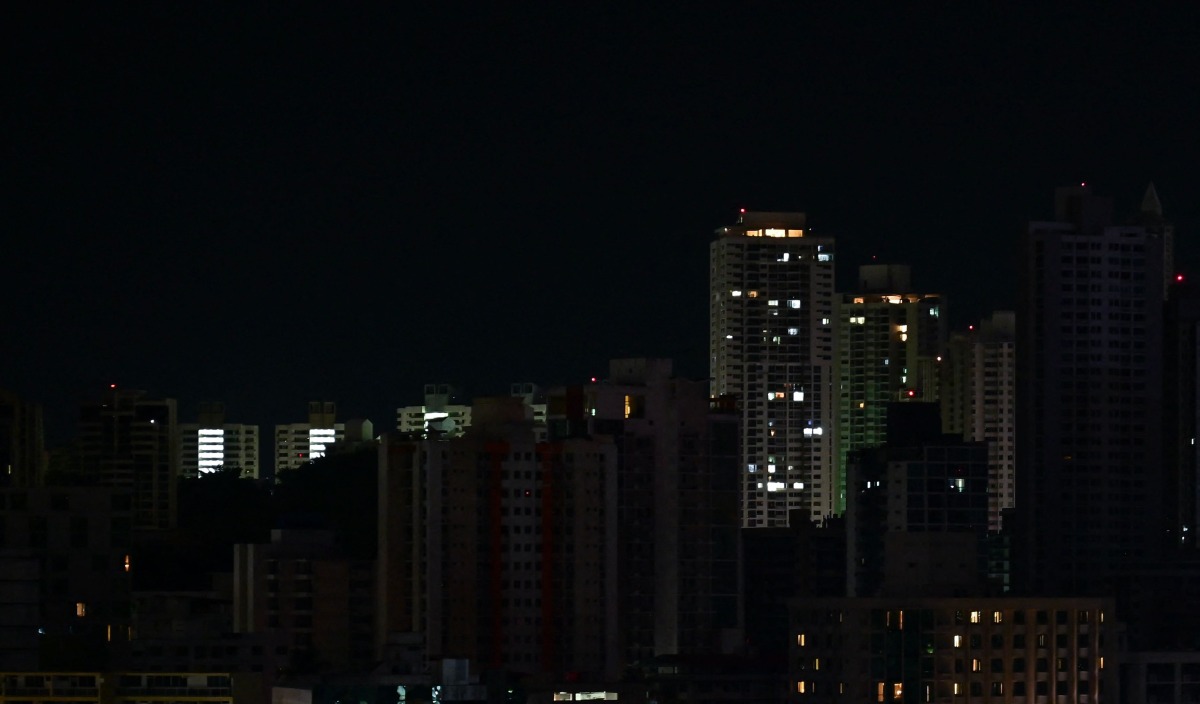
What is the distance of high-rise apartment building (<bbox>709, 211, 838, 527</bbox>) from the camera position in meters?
182

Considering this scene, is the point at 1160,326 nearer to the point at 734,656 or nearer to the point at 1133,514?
the point at 1133,514

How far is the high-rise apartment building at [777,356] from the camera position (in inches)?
7180

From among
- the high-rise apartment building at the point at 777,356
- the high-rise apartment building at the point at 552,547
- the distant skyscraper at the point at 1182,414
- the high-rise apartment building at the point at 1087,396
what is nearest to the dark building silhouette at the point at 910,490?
the high-rise apartment building at the point at 1087,396

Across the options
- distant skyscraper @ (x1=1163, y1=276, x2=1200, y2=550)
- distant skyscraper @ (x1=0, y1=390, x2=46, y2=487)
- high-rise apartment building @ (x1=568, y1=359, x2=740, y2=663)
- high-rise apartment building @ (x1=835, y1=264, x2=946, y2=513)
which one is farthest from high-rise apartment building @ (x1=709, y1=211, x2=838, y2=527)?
distant skyscraper @ (x1=0, y1=390, x2=46, y2=487)

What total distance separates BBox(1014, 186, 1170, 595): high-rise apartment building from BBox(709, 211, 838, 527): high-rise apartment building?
28.1 metres

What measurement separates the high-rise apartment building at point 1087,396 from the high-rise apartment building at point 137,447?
3953 cm

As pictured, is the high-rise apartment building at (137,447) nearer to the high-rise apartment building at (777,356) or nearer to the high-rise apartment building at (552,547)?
the high-rise apartment building at (777,356)

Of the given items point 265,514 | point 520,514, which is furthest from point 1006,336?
point 520,514

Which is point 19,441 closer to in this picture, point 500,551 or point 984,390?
point 500,551

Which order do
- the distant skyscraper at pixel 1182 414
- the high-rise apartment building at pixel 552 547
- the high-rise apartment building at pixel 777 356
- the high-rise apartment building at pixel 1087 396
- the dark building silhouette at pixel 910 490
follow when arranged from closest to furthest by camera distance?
the high-rise apartment building at pixel 552 547, the dark building silhouette at pixel 910 490, the high-rise apartment building at pixel 1087 396, the distant skyscraper at pixel 1182 414, the high-rise apartment building at pixel 777 356

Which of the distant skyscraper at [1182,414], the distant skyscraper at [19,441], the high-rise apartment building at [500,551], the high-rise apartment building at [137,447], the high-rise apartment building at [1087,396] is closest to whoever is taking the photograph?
the high-rise apartment building at [500,551]

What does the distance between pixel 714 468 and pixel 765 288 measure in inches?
2038

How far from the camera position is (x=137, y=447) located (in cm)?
17475

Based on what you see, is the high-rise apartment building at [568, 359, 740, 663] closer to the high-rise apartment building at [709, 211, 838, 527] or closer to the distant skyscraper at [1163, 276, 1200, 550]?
the distant skyscraper at [1163, 276, 1200, 550]
